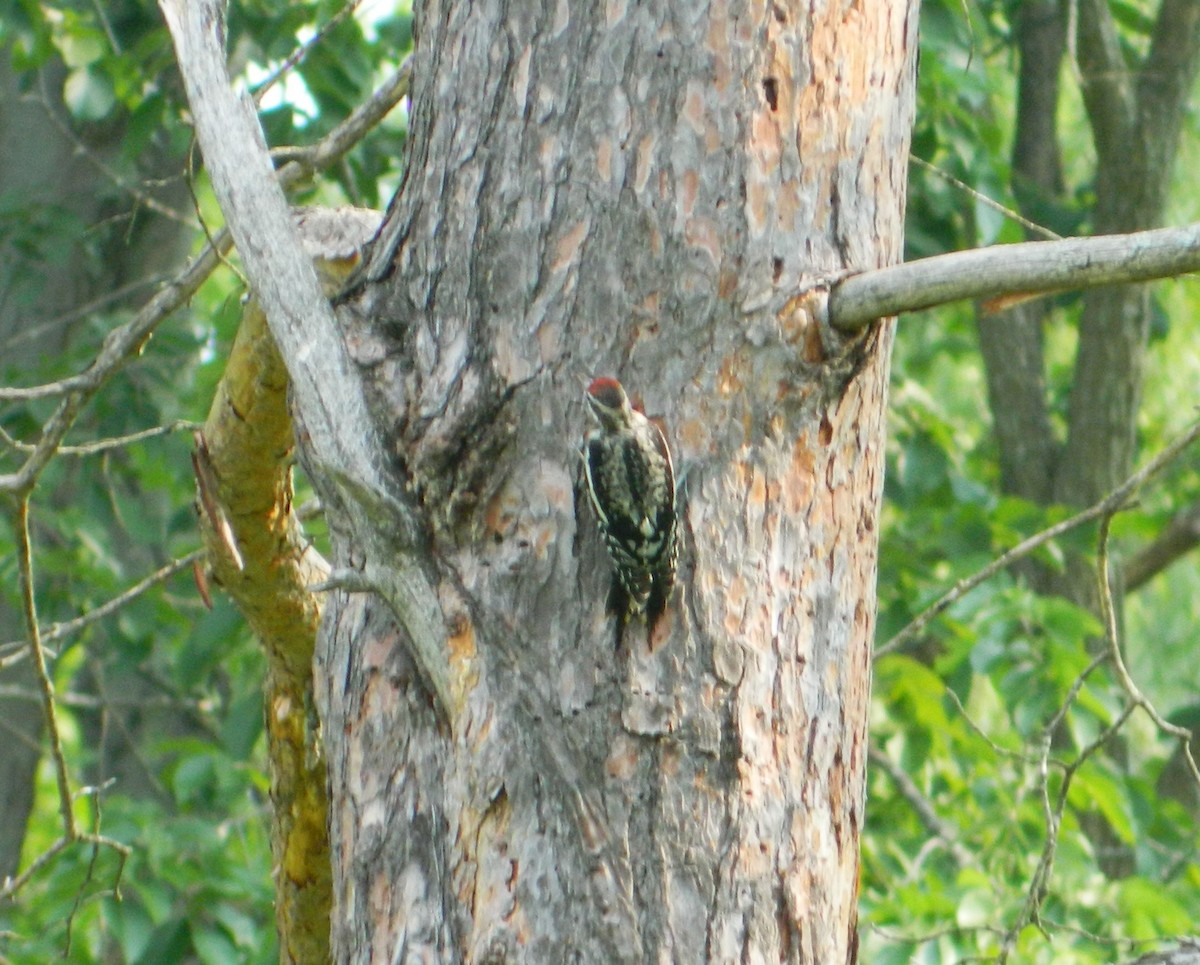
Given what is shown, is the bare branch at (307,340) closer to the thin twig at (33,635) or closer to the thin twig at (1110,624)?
the thin twig at (33,635)

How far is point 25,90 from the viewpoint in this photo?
20.6 feet

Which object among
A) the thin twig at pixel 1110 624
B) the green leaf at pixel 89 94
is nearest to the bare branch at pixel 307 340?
the thin twig at pixel 1110 624

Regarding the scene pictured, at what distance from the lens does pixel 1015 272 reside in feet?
5.55

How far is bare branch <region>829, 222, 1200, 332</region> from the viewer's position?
1604 mm

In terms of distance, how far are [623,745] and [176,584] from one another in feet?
15.9

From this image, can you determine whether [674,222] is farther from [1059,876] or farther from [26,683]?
[26,683]

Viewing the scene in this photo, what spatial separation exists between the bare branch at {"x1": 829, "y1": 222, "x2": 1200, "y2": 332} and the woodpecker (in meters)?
0.30

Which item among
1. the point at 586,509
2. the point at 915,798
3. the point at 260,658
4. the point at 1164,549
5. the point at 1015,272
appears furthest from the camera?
the point at 1164,549

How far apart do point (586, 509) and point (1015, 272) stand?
61 centimetres

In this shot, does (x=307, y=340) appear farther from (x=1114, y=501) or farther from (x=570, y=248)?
(x=1114, y=501)

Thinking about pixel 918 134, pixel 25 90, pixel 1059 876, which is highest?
pixel 25 90

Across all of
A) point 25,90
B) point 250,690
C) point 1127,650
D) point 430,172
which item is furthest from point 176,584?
point 1127,650

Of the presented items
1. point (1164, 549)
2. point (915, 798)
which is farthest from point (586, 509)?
point (1164, 549)

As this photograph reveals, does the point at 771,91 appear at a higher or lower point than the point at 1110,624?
higher
